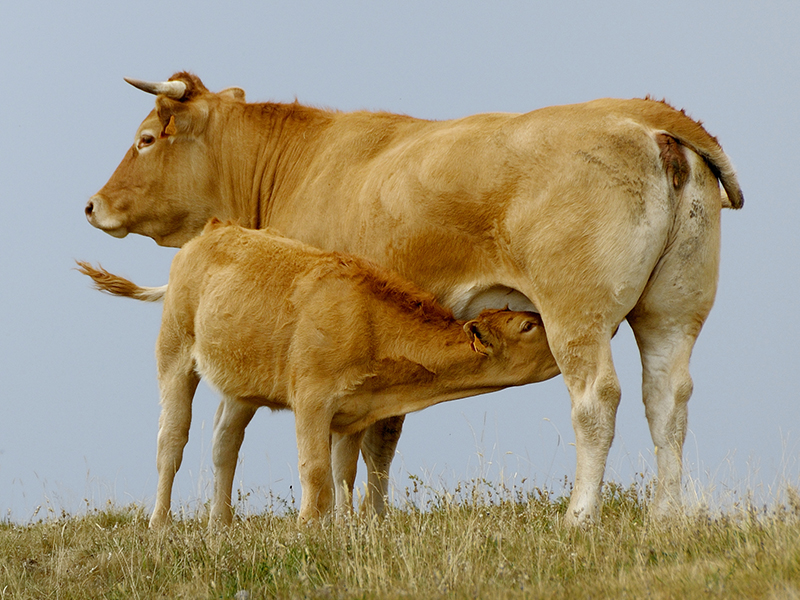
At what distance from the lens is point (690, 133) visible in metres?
6.90

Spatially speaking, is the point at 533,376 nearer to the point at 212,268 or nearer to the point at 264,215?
the point at 212,268

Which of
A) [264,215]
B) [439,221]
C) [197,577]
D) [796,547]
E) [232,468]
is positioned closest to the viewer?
[796,547]

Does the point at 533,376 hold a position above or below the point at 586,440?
above

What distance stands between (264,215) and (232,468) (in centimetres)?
246

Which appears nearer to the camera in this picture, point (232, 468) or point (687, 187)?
point (687, 187)

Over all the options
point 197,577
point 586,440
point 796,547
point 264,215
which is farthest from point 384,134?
point 796,547

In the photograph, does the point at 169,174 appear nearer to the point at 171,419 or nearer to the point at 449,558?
the point at 171,419

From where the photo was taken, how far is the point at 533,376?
673 cm

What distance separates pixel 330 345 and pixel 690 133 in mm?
2912

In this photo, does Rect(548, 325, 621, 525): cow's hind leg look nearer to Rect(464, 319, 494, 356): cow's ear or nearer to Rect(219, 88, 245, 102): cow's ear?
Rect(464, 319, 494, 356): cow's ear

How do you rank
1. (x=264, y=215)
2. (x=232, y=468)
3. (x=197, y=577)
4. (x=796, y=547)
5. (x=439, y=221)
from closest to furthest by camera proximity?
(x=796, y=547), (x=197, y=577), (x=439, y=221), (x=232, y=468), (x=264, y=215)

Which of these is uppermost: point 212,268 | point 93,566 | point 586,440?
point 212,268

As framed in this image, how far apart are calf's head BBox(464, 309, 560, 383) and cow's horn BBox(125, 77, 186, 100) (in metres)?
4.27

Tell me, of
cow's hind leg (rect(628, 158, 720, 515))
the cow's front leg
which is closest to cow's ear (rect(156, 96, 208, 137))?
the cow's front leg
